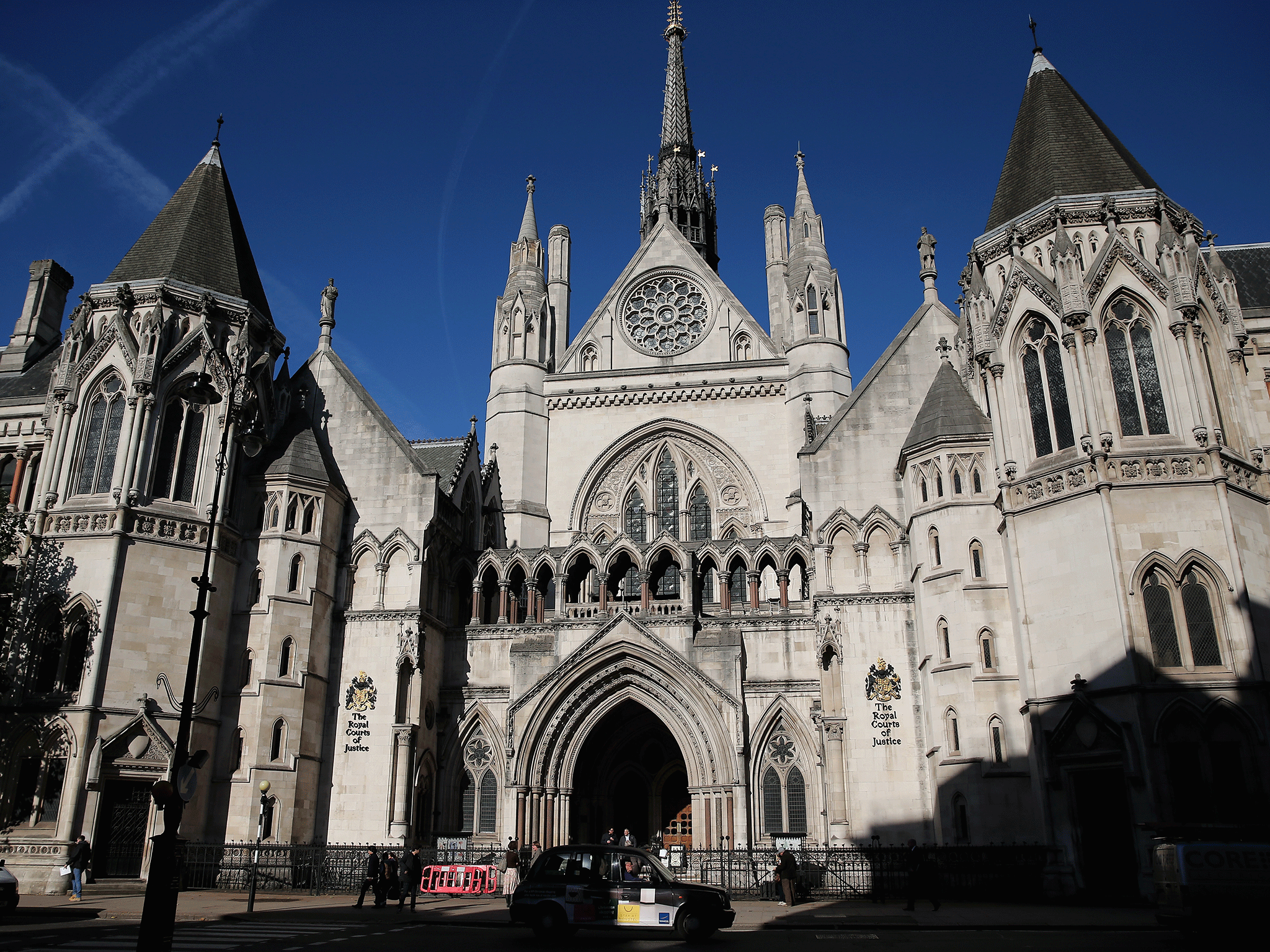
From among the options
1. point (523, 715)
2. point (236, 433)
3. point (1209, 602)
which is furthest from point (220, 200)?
point (1209, 602)

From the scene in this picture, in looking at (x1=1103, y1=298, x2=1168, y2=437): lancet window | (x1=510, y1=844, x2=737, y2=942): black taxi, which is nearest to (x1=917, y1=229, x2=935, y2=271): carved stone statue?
(x1=1103, y1=298, x2=1168, y2=437): lancet window

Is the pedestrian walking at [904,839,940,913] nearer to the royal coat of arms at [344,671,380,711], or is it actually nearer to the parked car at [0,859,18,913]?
the royal coat of arms at [344,671,380,711]

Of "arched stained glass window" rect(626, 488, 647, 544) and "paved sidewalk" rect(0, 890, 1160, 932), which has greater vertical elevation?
"arched stained glass window" rect(626, 488, 647, 544)

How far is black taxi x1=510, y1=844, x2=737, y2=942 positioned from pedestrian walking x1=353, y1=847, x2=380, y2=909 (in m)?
6.37

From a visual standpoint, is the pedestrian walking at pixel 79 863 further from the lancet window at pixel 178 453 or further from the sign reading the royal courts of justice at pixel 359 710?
the lancet window at pixel 178 453

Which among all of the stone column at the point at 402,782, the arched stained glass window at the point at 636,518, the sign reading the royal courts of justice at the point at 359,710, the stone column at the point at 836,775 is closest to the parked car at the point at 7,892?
the stone column at the point at 402,782

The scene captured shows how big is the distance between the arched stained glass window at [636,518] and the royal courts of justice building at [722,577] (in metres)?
0.18

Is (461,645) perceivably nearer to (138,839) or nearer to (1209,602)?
(138,839)

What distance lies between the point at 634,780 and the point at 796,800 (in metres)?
6.85

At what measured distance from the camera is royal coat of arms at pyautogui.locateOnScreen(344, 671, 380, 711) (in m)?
27.9

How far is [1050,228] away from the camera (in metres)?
24.8

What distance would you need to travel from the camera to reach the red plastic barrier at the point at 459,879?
24578mm

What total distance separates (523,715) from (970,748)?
39.2 feet

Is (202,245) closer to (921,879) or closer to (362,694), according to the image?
(362,694)
